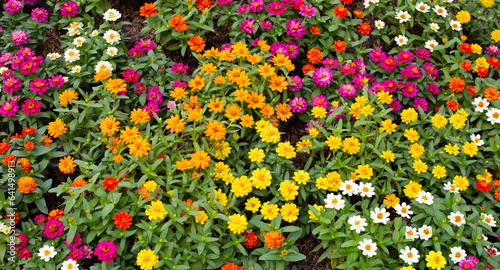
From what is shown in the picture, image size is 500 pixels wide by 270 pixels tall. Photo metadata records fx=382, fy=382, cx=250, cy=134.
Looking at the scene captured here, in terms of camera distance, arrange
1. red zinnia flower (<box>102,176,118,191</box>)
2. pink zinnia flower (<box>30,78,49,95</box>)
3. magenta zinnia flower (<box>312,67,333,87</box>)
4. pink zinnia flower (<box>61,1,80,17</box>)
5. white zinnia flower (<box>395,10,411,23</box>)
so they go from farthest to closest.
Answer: white zinnia flower (<box>395,10,411,23</box>), pink zinnia flower (<box>61,1,80,17</box>), magenta zinnia flower (<box>312,67,333,87</box>), pink zinnia flower (<box>30,78,49,95</box>), red zinnia flower (<box>102,176,118,191</box>)

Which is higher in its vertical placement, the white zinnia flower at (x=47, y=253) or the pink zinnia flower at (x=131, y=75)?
the pink zinnia flower at (x=131, y=75)

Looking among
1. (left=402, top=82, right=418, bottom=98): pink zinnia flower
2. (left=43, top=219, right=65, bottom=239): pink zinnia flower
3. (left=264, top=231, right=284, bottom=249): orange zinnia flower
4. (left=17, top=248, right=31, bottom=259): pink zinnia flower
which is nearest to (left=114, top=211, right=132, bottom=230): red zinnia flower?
(left=43, top=219, right=65, bottom=239): pink zinnia flower

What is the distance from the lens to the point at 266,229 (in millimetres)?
2852

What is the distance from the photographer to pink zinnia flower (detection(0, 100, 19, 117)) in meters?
3.30

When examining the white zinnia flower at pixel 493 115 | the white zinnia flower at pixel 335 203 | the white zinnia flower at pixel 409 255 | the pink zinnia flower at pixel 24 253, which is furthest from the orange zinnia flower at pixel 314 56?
the pink zinnia flower at pixel 24 253

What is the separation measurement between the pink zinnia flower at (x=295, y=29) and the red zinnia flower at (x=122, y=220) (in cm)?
231

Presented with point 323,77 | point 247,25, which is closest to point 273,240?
point 323,77

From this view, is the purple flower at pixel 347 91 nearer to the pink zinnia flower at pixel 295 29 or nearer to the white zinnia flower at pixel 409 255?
the pink zinnia flower at pixel 295 29

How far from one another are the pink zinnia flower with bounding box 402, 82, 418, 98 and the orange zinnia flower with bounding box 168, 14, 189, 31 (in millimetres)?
2247

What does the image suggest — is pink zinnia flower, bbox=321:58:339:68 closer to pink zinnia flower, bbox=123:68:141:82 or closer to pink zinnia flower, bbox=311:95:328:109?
pink zinnia flower, bbox=311:95:328:109

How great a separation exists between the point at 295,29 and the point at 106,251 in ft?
8.69

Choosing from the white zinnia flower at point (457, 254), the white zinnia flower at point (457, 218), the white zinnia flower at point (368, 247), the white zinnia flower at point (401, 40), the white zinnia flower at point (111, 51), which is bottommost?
the white zinnia flower at point (457, 254)

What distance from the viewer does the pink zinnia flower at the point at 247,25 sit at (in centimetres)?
382

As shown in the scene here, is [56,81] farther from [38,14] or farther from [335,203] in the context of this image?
[335,203]
